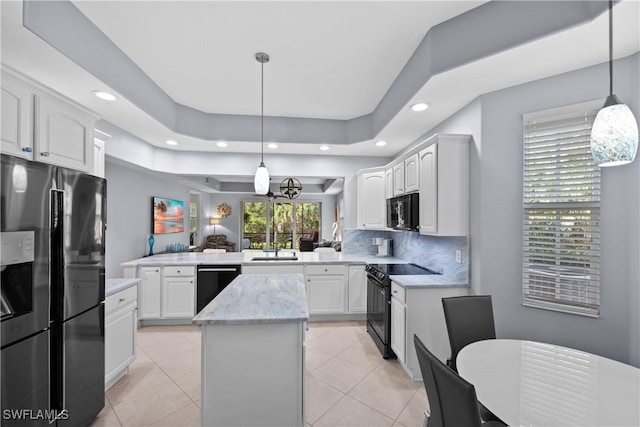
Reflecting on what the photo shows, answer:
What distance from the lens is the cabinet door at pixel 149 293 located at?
379cm

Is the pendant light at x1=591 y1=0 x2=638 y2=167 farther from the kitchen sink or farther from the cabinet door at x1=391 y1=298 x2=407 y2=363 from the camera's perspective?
the kitchen sink

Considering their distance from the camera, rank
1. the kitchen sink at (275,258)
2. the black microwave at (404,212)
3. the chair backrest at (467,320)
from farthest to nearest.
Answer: the kitchen sink at (275,258) < the black microwave at (404,212) < the chair backrest at (467,320)

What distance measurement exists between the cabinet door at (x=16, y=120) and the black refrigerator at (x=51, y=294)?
107mm

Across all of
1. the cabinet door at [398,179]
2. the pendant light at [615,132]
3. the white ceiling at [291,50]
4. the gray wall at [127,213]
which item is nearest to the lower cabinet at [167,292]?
the gray wall at [127,213]

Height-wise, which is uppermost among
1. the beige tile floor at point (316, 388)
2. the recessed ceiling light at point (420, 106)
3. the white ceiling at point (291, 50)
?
the white ceiling at point (291, 50)

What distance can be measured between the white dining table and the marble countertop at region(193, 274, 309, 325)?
965 mm

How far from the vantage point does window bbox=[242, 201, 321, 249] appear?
9.64 metres

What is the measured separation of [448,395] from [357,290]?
3043 mm

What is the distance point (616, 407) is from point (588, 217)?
4.24ft

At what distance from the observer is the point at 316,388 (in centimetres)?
248

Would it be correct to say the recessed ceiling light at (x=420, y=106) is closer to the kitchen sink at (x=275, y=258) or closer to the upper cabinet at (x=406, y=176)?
the upper cabinet at (x=406, y=176)

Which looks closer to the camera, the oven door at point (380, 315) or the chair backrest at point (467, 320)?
the chair backrest at point (467, 320)

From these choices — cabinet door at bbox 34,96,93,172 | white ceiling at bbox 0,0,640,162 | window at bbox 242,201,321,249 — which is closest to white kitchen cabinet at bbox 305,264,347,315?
white ceiling at bbox 0,0,640,162

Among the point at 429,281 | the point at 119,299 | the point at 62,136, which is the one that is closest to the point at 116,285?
the point at 119,299
